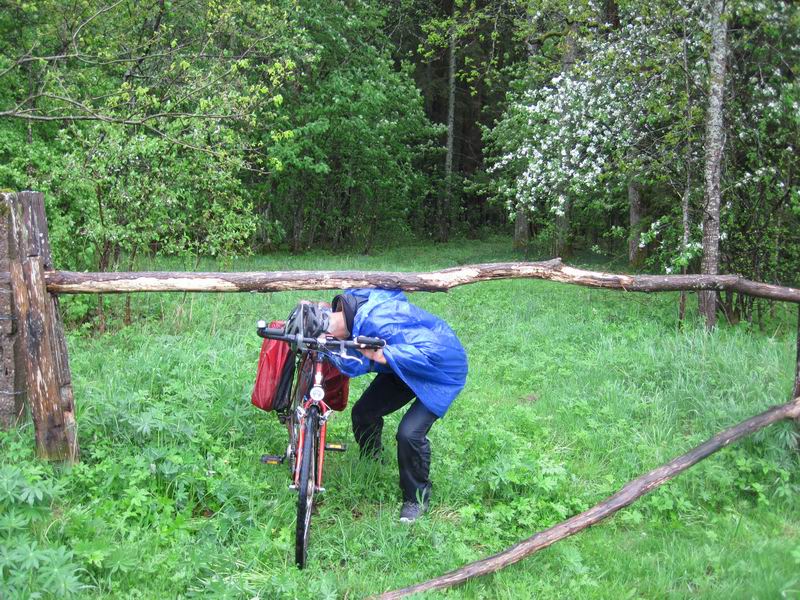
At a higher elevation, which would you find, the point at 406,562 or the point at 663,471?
the point at 663,471

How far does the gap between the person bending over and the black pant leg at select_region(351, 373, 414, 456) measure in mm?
14

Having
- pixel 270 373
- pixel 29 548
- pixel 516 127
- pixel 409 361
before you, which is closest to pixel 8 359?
pixel 29 548

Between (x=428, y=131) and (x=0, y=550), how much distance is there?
20126 millimetres

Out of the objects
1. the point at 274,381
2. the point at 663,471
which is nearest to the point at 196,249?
the point at 274,381

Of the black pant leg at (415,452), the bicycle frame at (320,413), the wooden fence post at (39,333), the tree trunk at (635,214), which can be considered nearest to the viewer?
the bicycle frame at (320,413)

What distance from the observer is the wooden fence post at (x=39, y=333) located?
4207 millimetres

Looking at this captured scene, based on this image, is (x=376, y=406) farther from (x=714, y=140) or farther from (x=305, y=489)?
(x=714, y=140)

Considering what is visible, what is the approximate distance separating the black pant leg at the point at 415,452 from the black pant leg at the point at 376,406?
10.3 inches

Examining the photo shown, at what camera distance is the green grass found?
372 centimetres

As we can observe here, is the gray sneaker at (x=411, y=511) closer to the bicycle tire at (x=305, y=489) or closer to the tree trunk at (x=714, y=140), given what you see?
the bicycle tire at (x=305, y=489)

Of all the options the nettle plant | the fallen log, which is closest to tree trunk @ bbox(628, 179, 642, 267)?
the fallen log

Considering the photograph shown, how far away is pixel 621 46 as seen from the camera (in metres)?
10.8

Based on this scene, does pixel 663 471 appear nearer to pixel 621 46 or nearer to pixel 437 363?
pixel 437 363

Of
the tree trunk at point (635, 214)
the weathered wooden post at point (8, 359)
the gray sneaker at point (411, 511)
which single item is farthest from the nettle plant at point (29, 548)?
the tree trunk at point (635, 214)
